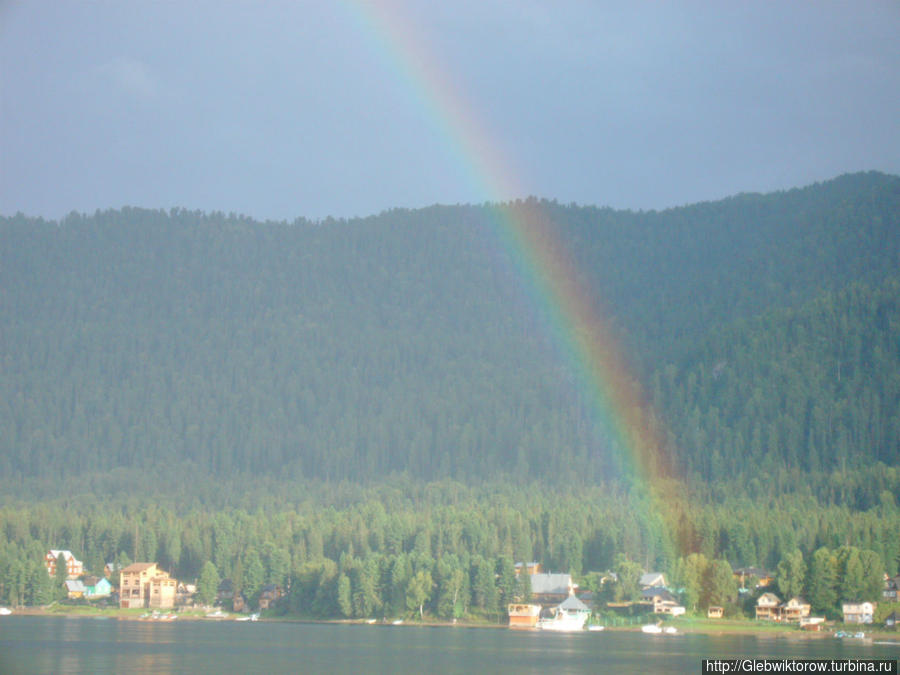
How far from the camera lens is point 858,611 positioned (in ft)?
353

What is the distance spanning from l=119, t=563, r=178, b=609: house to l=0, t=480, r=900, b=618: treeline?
402 cm

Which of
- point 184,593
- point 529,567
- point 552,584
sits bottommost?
point 184,593

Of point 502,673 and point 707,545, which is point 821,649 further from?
point 707,545

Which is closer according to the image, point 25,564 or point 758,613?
point 758,613

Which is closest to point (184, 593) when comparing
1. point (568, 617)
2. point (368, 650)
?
point (568, 617)

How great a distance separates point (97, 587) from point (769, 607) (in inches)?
2791

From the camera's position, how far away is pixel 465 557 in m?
125

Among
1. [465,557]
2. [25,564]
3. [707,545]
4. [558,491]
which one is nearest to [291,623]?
[465,557]

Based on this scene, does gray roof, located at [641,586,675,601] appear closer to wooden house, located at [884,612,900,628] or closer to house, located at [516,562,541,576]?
house, located at [516,562,541,576]

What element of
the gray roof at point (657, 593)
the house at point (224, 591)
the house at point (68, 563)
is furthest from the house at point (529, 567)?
the house at point (68, 563)

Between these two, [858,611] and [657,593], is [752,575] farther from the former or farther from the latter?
[858,611]

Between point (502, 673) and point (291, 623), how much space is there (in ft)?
176

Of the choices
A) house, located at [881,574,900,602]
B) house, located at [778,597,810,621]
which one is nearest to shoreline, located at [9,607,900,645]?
house, located at [778,597,810,621]

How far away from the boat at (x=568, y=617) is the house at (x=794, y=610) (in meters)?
17.1
